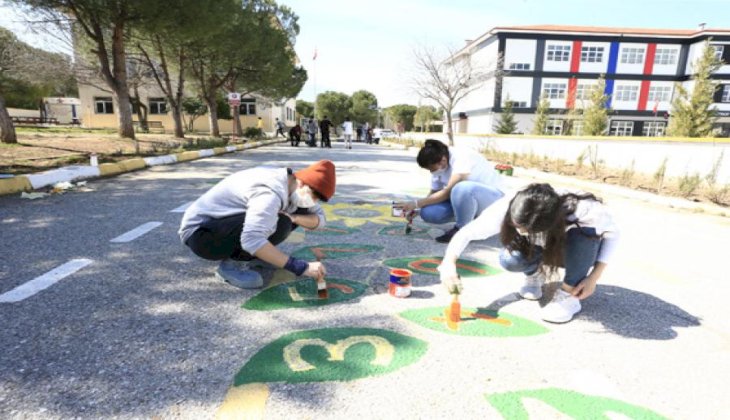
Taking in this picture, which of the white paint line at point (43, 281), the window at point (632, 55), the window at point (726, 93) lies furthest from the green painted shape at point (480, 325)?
the window at point (726, 93)

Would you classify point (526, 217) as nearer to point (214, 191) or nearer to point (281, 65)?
point (214, 191)

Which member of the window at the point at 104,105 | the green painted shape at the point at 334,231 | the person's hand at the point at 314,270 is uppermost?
the window at the point at 104,105

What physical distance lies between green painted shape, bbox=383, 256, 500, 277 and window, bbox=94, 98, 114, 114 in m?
43.1

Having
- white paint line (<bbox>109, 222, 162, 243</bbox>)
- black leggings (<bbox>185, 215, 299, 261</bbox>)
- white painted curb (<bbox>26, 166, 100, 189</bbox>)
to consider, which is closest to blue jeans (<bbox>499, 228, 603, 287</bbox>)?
black leggings (<bbox>185, 215, 299, 261</bbox>)

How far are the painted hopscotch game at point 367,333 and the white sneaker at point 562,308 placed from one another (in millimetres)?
100

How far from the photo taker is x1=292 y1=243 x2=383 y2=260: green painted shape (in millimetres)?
3752

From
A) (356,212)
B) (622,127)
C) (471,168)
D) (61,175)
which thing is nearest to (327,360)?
(471,168)

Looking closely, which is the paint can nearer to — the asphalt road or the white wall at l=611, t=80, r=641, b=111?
the asphalt road

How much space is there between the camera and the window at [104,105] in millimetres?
38281

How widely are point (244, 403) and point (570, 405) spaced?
1401mm

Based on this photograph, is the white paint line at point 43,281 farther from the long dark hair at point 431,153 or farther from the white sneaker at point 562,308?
the white sneaker at point 562,308

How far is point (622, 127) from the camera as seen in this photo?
42.9 m

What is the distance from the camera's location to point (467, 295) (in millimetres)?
3010

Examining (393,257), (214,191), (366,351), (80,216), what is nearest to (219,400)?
(366,351)
